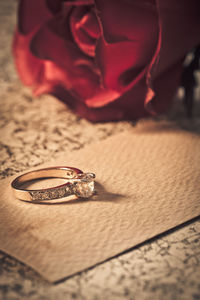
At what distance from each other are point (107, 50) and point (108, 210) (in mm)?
187

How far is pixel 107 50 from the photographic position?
1.44 ft

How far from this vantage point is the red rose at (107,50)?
16.9 inches

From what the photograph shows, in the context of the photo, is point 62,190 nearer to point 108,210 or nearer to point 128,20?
point 108,210

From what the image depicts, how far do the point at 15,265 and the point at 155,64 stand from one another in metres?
0.26

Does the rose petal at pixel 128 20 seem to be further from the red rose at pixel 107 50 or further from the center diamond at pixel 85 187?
the center diamond at pixel 85 187

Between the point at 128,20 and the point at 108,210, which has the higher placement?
the point at 128,20

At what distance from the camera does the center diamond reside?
14.0 inches

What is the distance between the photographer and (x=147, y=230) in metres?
0.31

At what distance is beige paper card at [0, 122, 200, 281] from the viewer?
290mm

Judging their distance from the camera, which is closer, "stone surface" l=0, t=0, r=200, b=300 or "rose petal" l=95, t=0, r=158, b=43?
"stone surface" l=0, t=0, r=200, b=300

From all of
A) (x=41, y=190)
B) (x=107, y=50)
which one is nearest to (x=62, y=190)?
(x=41, y=190)

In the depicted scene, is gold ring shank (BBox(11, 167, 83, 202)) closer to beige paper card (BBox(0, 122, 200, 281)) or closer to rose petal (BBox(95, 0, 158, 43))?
beige paper card (BBox(0, 122, 200, 281))

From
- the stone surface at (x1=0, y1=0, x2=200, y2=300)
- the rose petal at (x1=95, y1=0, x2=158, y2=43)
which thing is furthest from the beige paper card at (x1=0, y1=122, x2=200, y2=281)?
the rose petal at (x1=95, y1=0, x2=158, y2=43)

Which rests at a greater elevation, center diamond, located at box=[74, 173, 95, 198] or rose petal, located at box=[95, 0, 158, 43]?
rose petal, located at box=[95, 0, 158, 43]
